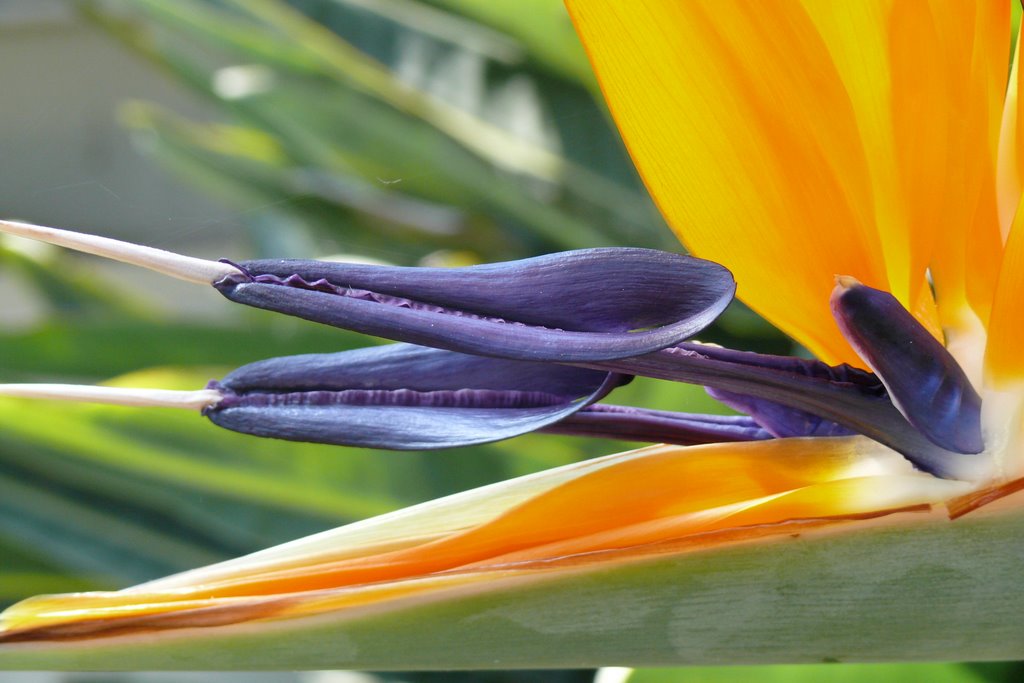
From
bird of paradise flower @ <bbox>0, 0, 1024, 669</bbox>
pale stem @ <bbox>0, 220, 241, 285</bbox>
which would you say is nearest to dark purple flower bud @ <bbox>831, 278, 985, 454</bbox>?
bird of paradise flower @ <bbox>0, 0, 1024, 669</bbox>

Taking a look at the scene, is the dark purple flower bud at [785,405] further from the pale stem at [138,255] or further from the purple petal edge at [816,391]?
the pale stem at [138,255]

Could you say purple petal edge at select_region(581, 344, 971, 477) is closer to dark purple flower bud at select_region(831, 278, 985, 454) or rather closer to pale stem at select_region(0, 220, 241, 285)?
dark purple flower bud at select_region(831, 278, 985, 454)

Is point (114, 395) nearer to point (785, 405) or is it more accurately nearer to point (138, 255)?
point (138, 255)

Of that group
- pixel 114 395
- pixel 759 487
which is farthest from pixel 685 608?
pixel 114 395

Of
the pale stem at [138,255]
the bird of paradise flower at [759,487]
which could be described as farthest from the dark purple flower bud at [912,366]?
the pale stem at [138,255]

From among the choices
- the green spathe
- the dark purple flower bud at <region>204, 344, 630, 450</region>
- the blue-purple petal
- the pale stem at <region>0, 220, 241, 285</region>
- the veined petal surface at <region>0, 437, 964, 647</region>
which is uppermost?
the pale stem at <region>0, 220, 241, 285</region>
